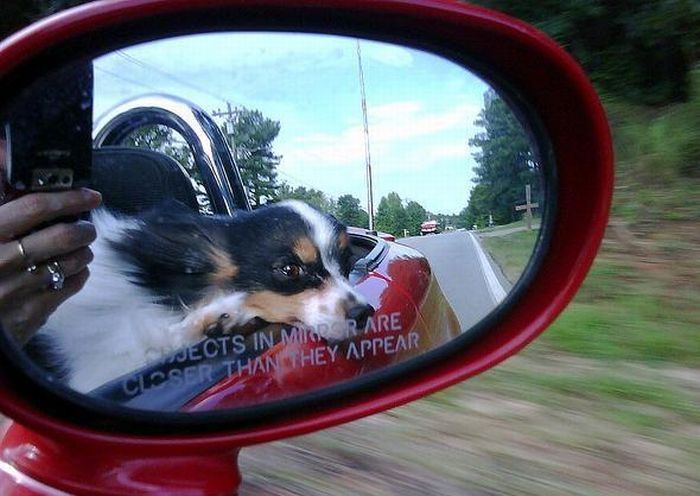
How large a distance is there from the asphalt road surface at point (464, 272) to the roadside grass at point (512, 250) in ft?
0.04

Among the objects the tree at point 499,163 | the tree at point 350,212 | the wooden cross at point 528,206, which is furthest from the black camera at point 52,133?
the wooden cross at point 528,206

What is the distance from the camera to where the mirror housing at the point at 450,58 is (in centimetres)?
134

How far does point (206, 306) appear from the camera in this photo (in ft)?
4.83

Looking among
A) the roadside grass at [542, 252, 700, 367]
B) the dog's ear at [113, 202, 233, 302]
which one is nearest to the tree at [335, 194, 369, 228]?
the dog's ear at [113, 202, 233, 302]

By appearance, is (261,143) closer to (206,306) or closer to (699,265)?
(206,306)

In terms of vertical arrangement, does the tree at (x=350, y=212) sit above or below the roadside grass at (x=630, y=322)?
above

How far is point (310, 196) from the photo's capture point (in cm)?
153

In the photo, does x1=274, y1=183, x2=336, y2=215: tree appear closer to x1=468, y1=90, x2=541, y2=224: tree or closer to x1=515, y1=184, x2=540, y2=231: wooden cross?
x1=468, y1=90, x2=541, y2=224: tree

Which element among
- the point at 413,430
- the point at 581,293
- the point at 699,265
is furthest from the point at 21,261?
the point at 699,265

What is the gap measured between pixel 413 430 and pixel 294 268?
1.99 meters

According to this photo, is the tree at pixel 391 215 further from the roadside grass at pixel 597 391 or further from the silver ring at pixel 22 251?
the roadside grass at pixel 597 391

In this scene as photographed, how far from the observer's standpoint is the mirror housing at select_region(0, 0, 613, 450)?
1.34 meters

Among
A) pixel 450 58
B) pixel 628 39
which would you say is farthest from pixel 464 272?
pixel 628 39

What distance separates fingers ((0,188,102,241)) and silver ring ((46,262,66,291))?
0.06 meters
